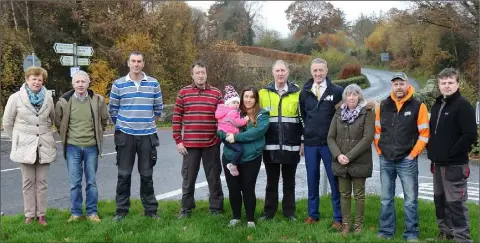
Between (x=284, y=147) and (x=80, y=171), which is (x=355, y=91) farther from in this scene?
(x=80, y=171)

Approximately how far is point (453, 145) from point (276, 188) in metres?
2.31

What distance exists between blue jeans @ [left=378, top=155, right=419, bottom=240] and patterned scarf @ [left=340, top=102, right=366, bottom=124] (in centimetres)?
58

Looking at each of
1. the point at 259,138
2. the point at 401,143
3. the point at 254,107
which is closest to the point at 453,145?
the point at 401,143

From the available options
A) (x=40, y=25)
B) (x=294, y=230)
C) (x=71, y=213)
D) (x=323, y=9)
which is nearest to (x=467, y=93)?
(x=294, y=230)

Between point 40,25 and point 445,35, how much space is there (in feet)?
99.7

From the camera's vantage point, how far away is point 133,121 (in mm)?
5781

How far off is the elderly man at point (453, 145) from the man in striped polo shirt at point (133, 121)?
3464 millimetres

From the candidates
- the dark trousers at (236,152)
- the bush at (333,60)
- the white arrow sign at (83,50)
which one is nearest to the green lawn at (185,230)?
the dark trousers at (236,152)

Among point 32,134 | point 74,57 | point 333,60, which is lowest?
point 32,134

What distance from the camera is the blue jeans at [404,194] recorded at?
5121 mm

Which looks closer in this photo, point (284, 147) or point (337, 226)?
point (337, 226)

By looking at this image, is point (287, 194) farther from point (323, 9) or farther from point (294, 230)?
point (323, 9)

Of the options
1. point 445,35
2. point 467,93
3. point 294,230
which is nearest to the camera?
point 294,230

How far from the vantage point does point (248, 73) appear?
100ft
